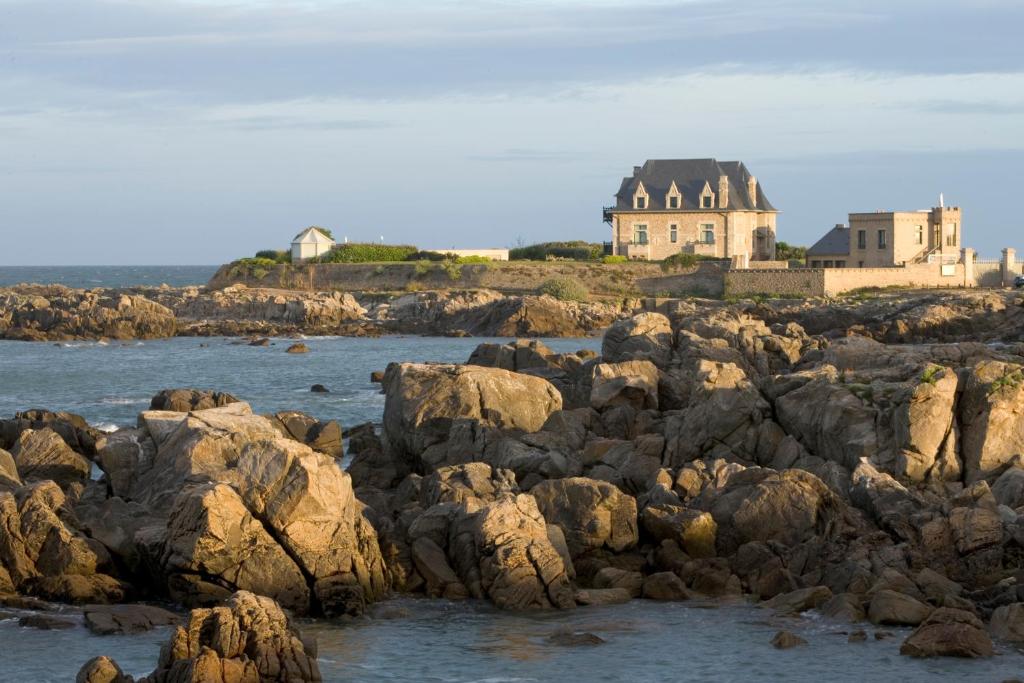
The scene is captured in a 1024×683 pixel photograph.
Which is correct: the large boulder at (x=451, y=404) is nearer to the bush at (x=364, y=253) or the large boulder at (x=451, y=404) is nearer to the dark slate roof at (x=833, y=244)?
the dark slate roof at (x=833, y=244)

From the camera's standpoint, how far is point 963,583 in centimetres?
2139

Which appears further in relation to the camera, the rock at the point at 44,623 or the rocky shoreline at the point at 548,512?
the rocky shoreline at the point at 548,512

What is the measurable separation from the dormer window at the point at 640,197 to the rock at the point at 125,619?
7887 cm

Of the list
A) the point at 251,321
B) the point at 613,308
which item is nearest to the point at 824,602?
the point at 613,308

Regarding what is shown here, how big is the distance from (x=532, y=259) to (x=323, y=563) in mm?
85183

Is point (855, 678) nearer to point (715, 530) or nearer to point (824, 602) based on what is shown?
point (824, 602)

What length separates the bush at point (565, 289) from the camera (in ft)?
Result: 298

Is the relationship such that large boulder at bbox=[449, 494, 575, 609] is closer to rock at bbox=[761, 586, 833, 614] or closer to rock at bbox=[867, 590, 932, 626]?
rock at bbox=[761, 586, 833, 614]

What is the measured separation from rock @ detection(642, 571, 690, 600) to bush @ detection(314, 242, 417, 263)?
8267cm

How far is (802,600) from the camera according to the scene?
68.7 feet

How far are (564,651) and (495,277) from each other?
76.5 metres

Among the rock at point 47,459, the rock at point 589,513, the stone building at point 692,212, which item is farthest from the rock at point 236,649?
the stone building at point 692,212

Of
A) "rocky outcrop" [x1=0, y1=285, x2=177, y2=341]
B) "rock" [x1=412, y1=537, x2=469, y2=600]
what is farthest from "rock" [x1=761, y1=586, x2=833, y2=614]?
"rocky outcrop" [x1=0, y1=285, x2=177, y2=341]

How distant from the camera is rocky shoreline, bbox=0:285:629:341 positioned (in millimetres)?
81000
